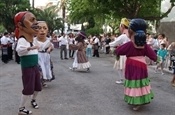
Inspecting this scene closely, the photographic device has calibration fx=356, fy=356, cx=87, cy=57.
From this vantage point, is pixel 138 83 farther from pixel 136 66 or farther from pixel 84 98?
pixel 84 98

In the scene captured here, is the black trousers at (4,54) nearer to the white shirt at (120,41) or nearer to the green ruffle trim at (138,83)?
the white shirt at (120,41)

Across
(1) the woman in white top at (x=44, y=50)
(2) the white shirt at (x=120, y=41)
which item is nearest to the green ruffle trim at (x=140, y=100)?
(2) the white shirt at (x=120, y=41)

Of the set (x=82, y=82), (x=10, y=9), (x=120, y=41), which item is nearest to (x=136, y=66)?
(x=120, y=41)

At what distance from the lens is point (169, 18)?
90.7 feet

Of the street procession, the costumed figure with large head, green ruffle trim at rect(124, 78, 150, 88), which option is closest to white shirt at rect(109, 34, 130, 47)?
the street procession

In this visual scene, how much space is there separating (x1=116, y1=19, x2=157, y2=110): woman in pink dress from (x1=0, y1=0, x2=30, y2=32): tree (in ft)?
95.6

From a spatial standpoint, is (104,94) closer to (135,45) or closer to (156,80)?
(135,45)

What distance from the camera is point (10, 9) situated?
1436 inches

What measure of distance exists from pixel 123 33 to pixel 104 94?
171 centimetres

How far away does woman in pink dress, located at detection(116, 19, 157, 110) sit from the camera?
7.32 m

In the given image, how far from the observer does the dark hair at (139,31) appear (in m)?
7.27

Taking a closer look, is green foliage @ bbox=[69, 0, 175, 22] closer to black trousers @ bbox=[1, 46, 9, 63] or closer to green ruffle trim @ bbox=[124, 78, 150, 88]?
black trousers @ bbox=[1, 46, 9, 63]

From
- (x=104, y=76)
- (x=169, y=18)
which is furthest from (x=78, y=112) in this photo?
(x=169, y=18)

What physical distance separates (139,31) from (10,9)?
101 feet
